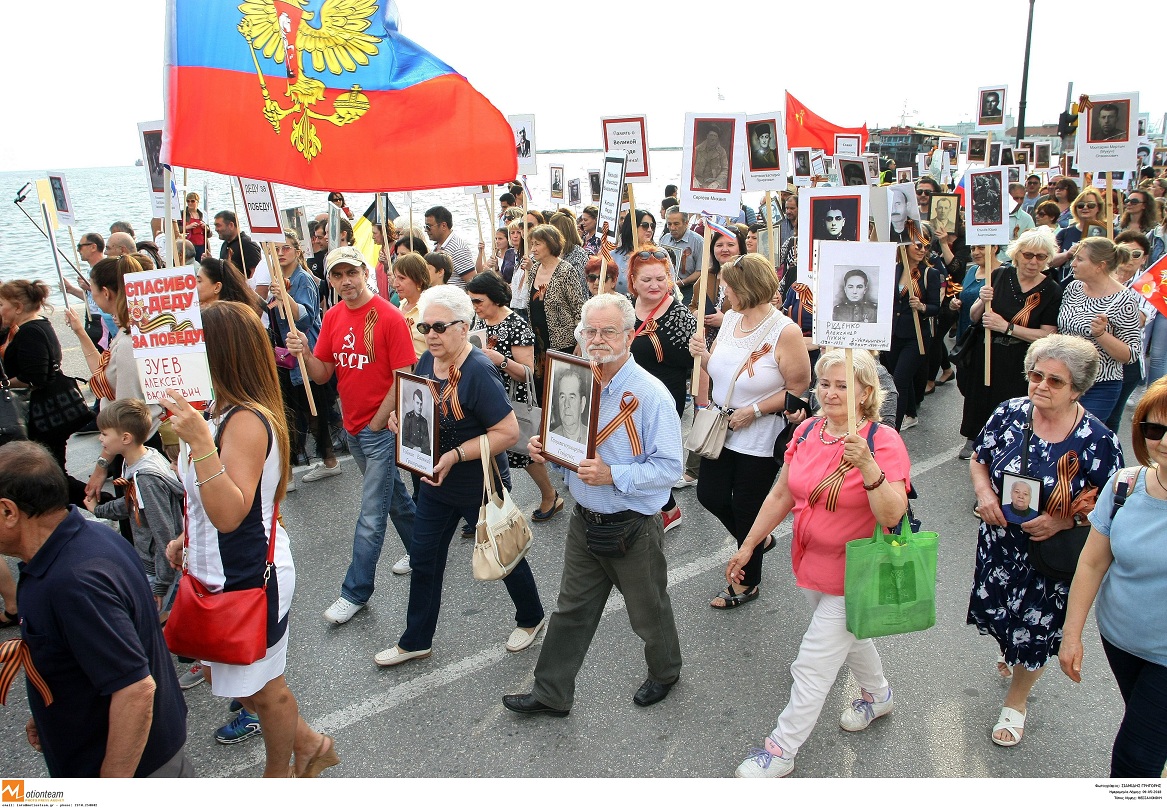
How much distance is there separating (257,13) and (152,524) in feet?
8.54

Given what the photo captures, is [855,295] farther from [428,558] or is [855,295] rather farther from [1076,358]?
[428,558]

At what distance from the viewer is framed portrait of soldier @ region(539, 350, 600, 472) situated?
11.3 ft

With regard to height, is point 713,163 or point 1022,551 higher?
point 713,163

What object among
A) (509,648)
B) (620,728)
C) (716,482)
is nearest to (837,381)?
(716,482)

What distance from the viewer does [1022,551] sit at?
3.52 metres

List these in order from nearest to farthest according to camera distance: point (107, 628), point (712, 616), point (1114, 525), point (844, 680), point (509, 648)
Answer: point (107, 628)
point (1114, 525)
point (844, 680)
point (509, 648)
point (712, 616)

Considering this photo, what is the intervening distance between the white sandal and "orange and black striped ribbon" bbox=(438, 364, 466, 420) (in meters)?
2.86

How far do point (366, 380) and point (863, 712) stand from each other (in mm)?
3272

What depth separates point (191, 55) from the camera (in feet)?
12.1

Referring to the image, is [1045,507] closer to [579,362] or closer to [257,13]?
[579,362]

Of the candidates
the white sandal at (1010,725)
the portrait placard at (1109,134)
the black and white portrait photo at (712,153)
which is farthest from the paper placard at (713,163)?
the portrait placard at (1109,134)

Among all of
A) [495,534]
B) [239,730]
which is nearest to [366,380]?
[495,534]

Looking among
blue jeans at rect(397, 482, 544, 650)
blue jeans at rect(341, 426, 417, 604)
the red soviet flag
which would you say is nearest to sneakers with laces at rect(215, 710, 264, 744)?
blue jeans at rect(397, 482, 544, 650)

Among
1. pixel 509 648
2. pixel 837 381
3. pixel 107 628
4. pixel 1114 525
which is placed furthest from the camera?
pixel 509 648
